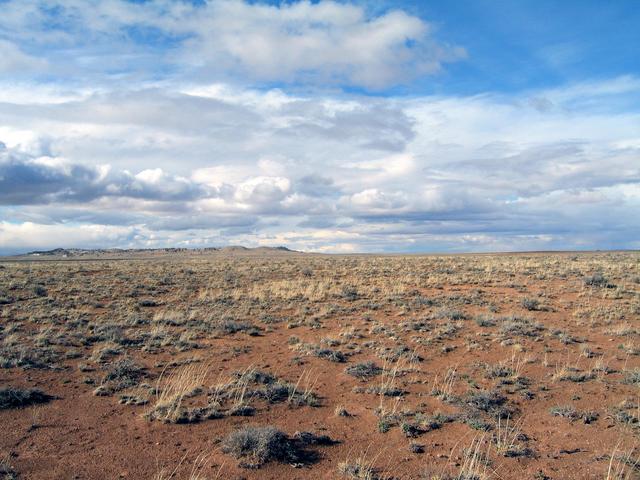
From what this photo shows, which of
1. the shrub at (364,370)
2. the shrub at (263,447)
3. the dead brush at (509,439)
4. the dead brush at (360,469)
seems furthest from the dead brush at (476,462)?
the shrub at (364,370)

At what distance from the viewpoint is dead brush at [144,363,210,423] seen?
9385mm

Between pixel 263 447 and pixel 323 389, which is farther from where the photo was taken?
pixel 323 389

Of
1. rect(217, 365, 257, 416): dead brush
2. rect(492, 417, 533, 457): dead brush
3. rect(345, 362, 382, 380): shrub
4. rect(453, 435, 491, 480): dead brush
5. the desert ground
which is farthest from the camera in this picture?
rect(345, 362, 382, 380): shrub

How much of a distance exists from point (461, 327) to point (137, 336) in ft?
40.4

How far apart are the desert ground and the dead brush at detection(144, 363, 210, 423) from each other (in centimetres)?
5

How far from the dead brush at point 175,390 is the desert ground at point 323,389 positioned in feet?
0.17

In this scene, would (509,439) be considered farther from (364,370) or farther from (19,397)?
(19,397)

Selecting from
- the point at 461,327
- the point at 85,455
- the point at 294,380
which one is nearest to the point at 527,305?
the point at 461,327

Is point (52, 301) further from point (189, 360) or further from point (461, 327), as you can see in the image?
point (461, 327)

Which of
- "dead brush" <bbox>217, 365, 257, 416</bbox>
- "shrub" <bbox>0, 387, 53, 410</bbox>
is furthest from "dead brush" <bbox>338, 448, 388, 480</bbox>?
"shrub" <bbox>0, 387, 53, 410</bbox>

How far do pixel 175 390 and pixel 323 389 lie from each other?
367cm

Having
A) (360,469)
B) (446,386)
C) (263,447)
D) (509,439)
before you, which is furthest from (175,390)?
(509,439)

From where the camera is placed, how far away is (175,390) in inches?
413

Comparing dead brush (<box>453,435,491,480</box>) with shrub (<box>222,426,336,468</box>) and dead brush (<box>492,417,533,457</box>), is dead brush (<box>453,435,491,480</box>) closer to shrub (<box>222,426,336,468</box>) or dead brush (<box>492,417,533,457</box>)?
dead brush (<box>492,417,533,457</box>)
